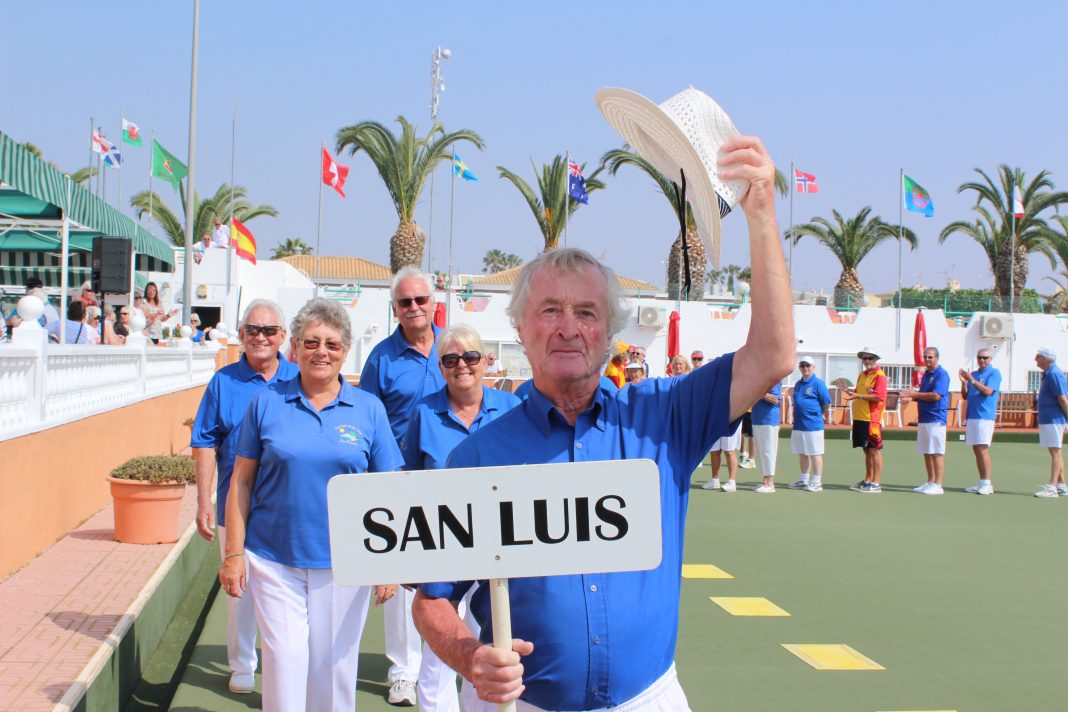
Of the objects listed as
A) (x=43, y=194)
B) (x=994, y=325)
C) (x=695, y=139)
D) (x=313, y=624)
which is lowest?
(x=313, y=624)

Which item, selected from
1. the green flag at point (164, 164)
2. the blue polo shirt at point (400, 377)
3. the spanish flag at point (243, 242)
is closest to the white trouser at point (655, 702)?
the blue polo shirt at point (400, 377)

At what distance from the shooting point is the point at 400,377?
18.6ft

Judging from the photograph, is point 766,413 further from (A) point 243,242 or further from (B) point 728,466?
(A) point 243,242

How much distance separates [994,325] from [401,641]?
33.8 meters

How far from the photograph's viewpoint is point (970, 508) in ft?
42.5

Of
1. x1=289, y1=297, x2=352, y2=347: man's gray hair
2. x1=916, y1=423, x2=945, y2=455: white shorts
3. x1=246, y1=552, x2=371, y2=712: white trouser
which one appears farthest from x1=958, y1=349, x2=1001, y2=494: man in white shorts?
x1=246, y1=552, x2=371, y2=712: white trouser

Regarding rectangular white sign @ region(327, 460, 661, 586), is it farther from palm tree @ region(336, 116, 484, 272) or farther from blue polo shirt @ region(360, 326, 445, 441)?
palm tree @ region(336, 116, 484, 272)

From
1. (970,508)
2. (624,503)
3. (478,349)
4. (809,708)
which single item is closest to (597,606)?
(624,503)

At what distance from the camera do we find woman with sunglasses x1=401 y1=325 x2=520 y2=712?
15.5ft

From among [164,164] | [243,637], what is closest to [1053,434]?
[243,637]

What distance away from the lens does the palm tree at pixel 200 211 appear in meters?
46.9

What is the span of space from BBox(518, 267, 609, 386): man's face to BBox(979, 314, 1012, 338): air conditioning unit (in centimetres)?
3570

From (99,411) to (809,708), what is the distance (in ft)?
20.7

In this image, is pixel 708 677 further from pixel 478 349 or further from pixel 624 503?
pixel 624 503
